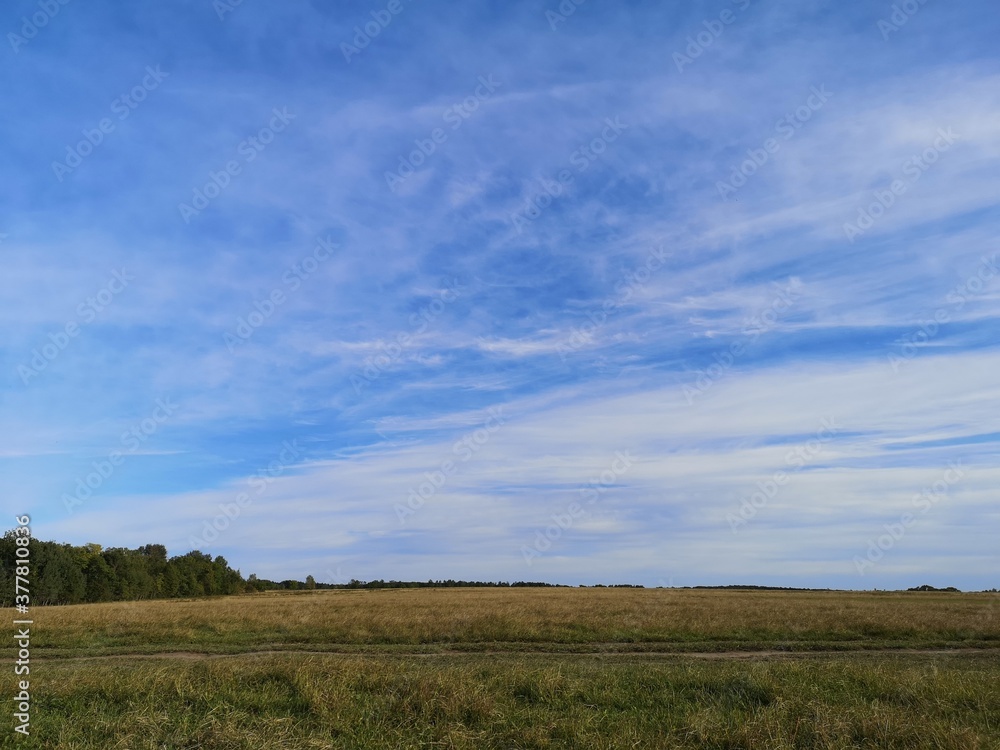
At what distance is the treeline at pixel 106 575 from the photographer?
224 feet

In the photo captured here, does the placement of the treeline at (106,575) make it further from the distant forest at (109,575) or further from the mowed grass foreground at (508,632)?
the mowed grass foreground at (508,632)

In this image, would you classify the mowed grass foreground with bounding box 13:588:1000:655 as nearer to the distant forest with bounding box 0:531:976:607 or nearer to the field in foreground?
the field in foreground

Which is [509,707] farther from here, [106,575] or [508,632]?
[106,575]

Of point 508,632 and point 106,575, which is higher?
point 508,632

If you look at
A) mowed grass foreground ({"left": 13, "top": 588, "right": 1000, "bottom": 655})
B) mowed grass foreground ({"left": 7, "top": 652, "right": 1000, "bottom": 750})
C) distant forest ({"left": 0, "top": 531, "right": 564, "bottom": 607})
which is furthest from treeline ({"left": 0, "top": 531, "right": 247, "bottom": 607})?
mowed grass foreground ({"left": 7, "top": 652, "right": 1000, "bottom": 750})

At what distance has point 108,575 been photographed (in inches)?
3263

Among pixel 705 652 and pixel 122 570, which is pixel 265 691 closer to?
pixel 705 652

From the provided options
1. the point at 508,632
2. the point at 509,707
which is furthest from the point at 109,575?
the point at 509,707

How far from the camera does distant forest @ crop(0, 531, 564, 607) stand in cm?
6819

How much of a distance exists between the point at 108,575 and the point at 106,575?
1.51 feet

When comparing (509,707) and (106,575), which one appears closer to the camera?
(509,707)

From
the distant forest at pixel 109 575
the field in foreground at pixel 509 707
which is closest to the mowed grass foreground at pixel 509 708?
the field in foreground at pixel 509 707

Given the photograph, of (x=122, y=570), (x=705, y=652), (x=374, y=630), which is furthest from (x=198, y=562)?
(x=705, y=652)

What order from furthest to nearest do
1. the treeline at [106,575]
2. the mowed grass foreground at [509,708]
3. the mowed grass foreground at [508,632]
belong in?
1. the treeline at [106,575]
2. the mowed grass foreground at [508,632]
3. the mowed grass foreground at [509,708]
